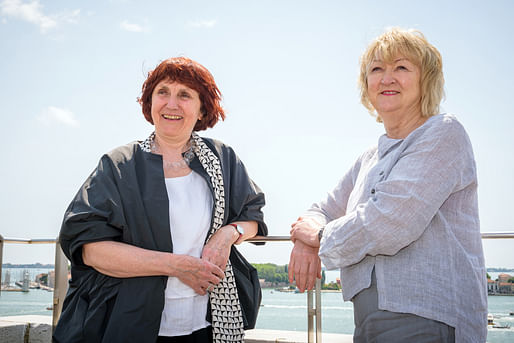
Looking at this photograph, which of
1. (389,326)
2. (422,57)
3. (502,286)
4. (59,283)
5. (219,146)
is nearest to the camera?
(389,326)

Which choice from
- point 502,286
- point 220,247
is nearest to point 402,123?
point 220,247

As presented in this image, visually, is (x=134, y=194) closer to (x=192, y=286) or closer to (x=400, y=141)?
(x=192, y=286)

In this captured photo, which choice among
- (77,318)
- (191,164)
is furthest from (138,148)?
(77,318)

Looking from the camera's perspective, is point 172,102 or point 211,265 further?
point 172,102

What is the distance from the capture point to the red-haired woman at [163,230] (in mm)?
1811

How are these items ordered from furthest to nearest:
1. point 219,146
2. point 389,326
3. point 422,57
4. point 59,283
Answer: point 59,283 → point 219,146 → point 422,57 → point 389,326

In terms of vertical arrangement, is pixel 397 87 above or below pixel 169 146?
above

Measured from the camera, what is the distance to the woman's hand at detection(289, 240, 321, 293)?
200 centimetres

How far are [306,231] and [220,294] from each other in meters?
0.49

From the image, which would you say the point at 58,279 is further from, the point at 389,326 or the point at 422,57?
the point at 422,57

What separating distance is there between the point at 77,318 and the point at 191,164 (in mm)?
841

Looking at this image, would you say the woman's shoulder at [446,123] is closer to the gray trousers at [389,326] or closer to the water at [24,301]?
the gray trousers at [389,326]

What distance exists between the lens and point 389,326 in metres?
1.57

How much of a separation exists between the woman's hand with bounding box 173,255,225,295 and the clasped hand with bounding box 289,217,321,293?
34 cm
